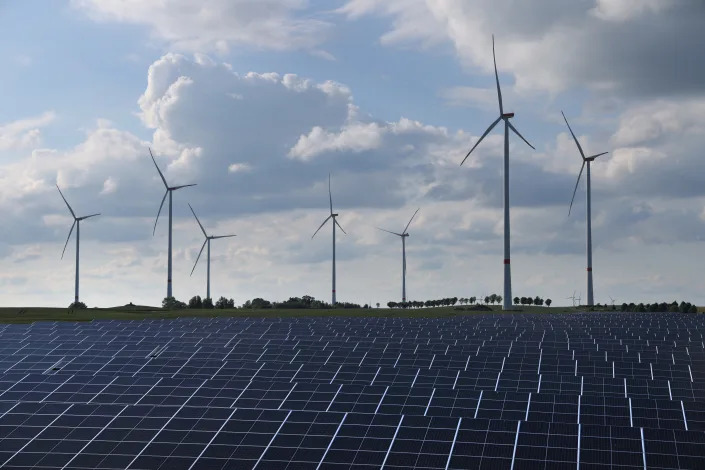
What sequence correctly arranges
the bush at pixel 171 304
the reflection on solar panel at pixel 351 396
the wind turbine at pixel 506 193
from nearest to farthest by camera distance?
the reflection on solar panel at pixel 351 396 < the wind turbine at pixel 506 193 < the bush at pixel 171 304

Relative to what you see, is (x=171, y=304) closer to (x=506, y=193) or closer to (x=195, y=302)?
(x=195, y=302)

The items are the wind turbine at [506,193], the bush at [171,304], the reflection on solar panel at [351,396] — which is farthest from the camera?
the bush at [171,304]

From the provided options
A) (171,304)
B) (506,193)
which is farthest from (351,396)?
(171,304)

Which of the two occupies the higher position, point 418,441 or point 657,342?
point 657,342

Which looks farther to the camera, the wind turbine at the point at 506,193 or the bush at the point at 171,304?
the bush at the point at 171,304

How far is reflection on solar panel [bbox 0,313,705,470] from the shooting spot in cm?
5625

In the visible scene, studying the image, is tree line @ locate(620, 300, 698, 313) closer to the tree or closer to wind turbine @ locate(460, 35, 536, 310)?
wind turbine @ locate(460, 35, 536, 310)

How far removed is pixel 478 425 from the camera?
193 ft

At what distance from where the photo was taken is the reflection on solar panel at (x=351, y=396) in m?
56.2

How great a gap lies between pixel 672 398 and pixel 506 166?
8389cm

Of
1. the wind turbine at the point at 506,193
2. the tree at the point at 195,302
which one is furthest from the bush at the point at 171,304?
the wind turbine at the point at 506,193

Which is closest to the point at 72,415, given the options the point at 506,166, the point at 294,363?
the point at 294,363

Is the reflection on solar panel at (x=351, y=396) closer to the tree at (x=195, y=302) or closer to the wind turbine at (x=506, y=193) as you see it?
the wind turbine at (x=506, y=193)

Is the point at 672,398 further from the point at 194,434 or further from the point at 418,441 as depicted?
the point at 194,434
